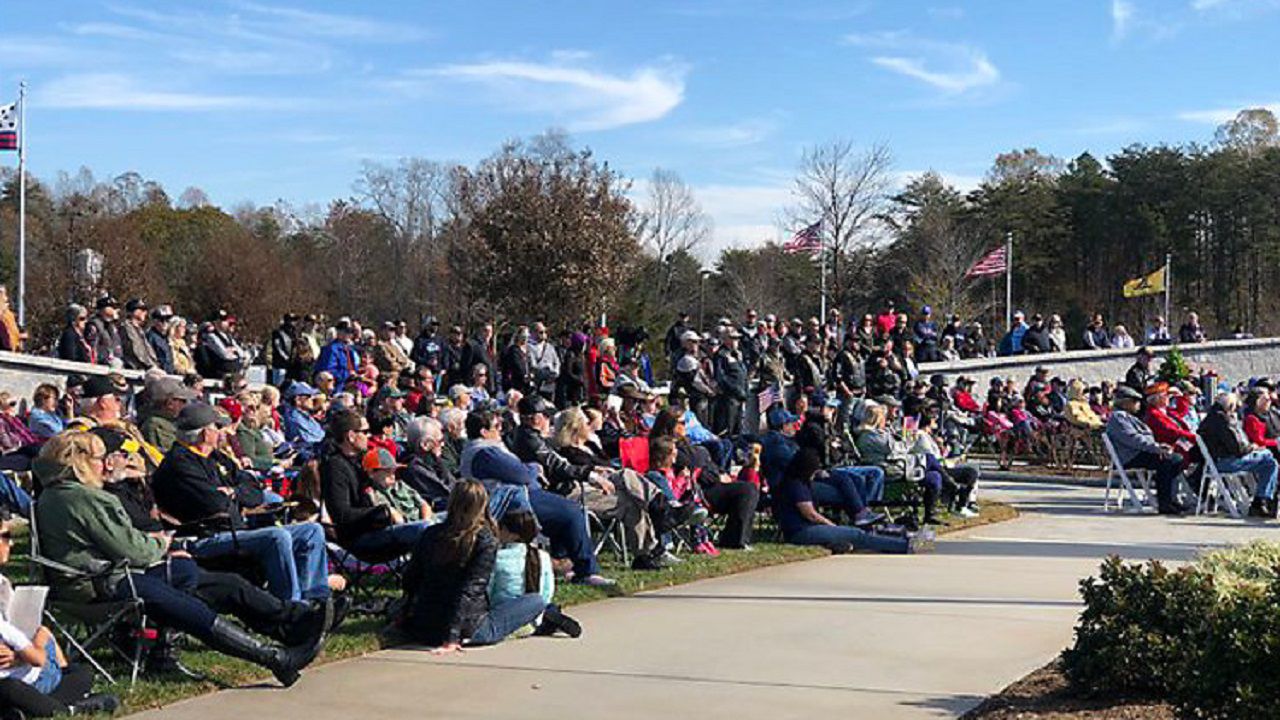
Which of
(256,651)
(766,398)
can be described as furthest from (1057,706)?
(766,398)

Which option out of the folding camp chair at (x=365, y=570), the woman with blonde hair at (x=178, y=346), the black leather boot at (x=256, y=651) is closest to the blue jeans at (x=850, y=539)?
the folding camp chair at (x=365, y=570)

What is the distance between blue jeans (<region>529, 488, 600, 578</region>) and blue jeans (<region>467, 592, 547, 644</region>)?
6.23 ft

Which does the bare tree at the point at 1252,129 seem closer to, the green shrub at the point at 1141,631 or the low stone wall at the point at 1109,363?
the low stone wall at the point at 1109,363

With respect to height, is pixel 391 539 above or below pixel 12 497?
below

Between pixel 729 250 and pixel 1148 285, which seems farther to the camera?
pixel 729 250

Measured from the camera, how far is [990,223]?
67.8 metres

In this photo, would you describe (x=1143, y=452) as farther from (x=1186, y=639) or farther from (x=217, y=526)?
(x=217, y=526)

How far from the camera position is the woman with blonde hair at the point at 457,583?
813 centimetres

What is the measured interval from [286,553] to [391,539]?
1.20 metres

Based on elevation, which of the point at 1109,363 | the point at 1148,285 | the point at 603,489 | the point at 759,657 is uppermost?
the point at 1148,285

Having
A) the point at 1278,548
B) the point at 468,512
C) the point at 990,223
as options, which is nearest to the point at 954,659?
the point at 1278,548

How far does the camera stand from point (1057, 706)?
676 centimetres

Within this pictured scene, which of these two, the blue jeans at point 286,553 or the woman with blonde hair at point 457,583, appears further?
the woman with blonde hair at point 457,583

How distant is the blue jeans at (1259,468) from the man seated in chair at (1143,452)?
531 millimetres
